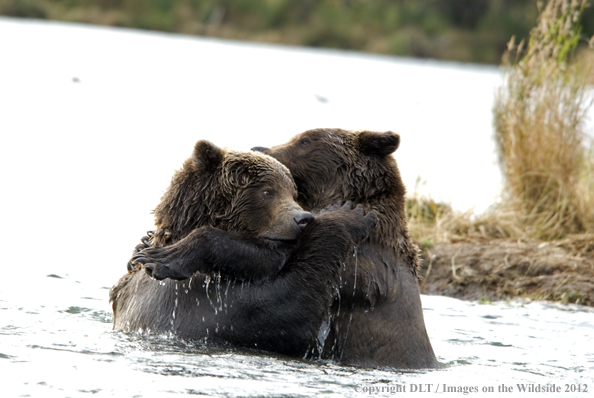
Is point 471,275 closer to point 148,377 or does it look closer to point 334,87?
point 148,377

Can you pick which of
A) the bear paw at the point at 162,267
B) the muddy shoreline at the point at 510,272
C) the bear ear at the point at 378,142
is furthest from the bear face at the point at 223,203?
the muddy shoreline at the point at 510,272

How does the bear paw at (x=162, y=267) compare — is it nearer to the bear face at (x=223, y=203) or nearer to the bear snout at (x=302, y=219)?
the bear face at (x=223, y=203)

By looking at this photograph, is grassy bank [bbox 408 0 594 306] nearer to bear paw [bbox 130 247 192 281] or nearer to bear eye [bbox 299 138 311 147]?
bear eye [bbox 299 138 311 147]

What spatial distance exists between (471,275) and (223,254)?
207 inches

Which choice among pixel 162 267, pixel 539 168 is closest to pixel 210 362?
pixel 162 267

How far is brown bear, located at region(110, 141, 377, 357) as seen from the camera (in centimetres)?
551

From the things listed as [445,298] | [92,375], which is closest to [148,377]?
[92,375]

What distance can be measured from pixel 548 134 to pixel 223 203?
682 cm

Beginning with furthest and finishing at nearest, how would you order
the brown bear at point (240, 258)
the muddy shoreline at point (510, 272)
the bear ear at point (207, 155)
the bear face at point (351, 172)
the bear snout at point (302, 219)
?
1. the muddy shoreline at point (510, 272)
2. the bear face at point (351, 172)
3. the bear ear at point (207, 155)
4. the bear snout at point (302, 219)
5. the brown bear at point (240, 258)

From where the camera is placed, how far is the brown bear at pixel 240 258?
5.51 m

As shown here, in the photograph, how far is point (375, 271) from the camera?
595 cm

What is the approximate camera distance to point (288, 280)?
5.63 metres

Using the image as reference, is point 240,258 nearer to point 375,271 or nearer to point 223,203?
point 223,203

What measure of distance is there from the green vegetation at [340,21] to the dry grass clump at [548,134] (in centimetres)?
3263
